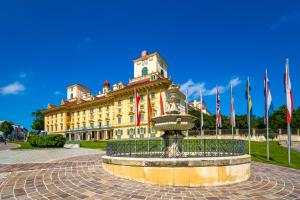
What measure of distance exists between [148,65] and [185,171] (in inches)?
1985

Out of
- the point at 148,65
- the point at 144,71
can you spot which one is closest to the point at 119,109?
the point at 144,71

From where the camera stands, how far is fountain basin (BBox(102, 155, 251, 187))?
24.7 ft

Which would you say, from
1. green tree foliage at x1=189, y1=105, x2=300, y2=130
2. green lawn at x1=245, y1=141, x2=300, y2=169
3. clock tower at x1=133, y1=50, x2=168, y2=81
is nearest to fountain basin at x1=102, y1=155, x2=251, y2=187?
green lawn at x1=245, y1=141, x2=300, y2=169

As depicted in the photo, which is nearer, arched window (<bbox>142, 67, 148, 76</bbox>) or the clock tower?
the clock tower

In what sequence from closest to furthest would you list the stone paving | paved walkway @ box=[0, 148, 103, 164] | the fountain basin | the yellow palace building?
the stone paving, the fountain basin, paved walkway @ box=[0, 148, 103, 164], the yellow palace building

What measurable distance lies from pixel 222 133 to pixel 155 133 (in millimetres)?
14760

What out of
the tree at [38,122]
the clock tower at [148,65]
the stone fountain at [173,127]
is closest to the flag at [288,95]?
the stone fountain at [173,127]

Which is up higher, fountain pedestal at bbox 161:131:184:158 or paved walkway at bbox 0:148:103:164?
fountain pedestal at bbox 161:131:184:158

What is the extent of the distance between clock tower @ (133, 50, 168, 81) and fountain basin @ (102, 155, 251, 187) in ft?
152

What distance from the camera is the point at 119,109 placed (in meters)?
57.2

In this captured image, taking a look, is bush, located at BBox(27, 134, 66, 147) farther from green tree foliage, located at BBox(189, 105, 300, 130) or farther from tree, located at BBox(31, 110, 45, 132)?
tree, located at BBox(31, 110, 45, 132)

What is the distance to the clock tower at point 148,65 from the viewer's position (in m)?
55.2

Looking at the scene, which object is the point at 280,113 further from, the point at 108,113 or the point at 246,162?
the point at 246,162

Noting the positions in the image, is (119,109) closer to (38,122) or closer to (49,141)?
(49,141)
